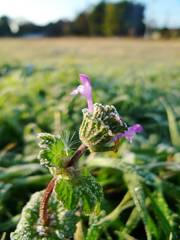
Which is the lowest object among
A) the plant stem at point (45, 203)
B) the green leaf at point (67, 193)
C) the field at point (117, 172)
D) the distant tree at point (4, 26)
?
the distant tree at point (4, 26)

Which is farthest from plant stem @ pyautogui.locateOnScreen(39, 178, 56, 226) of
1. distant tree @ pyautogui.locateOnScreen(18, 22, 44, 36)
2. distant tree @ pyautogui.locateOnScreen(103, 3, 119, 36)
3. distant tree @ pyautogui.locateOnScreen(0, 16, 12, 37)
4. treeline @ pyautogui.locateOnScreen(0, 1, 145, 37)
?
distant tree @ pyautogui.locateOnScreen(18, 22, 44, 36)

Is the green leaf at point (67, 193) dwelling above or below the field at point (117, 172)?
above

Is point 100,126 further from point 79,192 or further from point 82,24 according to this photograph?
point 82,24

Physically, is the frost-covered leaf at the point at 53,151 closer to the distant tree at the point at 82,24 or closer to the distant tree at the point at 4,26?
the distant tree at the point at 4,26

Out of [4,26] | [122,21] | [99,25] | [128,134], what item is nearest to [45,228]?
[128,134]

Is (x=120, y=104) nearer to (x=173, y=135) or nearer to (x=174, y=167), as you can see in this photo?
(x=173, y=135)

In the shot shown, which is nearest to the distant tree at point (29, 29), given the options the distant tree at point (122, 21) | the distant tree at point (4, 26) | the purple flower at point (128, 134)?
the distant tree at point (4, 26)

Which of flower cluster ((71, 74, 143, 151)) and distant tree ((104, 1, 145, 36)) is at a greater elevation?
flower cluster ((71, 74, 143, 151))

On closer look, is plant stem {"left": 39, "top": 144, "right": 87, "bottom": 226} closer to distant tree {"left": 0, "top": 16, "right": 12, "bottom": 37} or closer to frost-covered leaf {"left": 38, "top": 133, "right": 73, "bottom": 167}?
frost-covered leaf {"left": 38, "top": 133, "right": 73, "bottom": 167}
